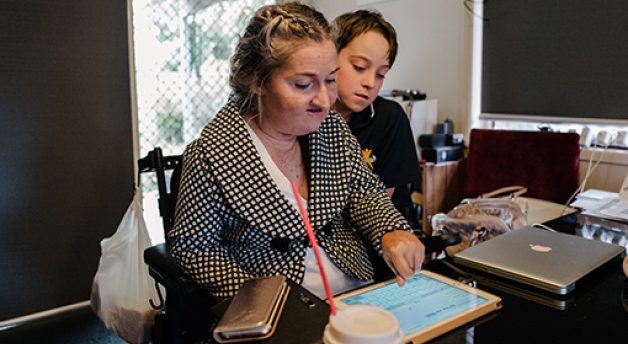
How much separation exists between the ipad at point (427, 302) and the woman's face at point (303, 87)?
36cm

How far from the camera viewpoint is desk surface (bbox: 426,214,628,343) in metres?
0.70

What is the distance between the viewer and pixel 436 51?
276 cm

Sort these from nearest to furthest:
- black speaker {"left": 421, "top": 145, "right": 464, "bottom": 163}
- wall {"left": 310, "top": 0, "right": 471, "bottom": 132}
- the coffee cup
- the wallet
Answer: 1. the coffee cup
2. the wallet
3. black speaker {"left": 421, "top": 145, "right": 464, "bottom": 163}
4. wall {"left": 310, "top": 0, "right": 471, "bottom": 132}

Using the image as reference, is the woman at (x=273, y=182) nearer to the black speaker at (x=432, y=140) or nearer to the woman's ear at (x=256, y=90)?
the woman's ear at (x=256, y=90)

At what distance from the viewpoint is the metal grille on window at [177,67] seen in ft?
8.71

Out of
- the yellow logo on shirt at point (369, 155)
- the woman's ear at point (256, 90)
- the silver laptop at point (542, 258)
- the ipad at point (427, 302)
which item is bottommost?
the ipad at point (427, 302)

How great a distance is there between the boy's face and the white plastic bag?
3.44 feet

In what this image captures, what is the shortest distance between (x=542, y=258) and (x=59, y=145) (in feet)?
7.04

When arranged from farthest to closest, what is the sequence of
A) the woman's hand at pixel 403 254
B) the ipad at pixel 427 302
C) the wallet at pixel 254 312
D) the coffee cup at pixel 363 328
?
the woman's hand at pixel 403 254 < the ipad at pixel 427 302 < the wallet at pixel 254 312 < the coffee cup at pixel 363 328

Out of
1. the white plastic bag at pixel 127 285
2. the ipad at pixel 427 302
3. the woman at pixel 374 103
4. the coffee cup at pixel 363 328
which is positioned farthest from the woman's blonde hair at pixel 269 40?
the white plastic bag at pixel 127 285

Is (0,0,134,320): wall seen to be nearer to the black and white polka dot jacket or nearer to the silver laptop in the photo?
the black and white polka dot jacket

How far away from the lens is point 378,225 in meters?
1.02

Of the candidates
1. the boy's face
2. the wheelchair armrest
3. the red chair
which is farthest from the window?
the wheelchair armrest

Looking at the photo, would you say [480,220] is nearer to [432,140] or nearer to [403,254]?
[432,140]
